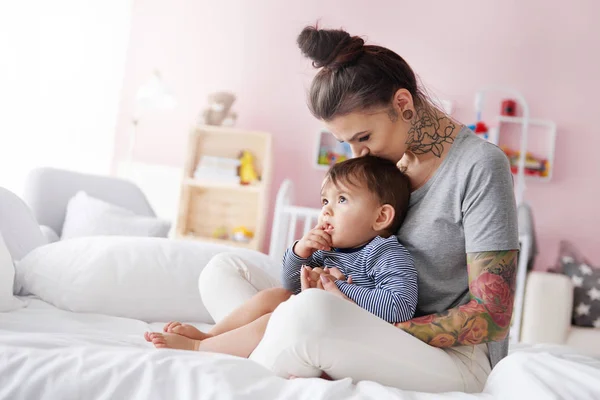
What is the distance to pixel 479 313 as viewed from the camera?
1.04m

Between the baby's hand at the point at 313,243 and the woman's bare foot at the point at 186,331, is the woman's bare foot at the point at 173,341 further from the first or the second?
the baby's hand at the point at 313,243

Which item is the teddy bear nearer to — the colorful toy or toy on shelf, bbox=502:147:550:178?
the colorful toy

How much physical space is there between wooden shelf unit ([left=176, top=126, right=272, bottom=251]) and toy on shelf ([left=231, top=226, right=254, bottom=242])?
32 millimetres

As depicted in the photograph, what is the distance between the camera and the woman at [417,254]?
3.06 feet

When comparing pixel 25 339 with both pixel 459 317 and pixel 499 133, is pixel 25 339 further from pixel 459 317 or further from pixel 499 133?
pixel 499 133

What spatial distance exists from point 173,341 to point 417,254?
45cm

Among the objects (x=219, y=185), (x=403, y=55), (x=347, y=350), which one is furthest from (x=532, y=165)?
(x=347, y=350)

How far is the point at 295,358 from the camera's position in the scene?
3.04ft

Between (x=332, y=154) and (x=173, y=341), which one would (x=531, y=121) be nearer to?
(x=332, y=154)

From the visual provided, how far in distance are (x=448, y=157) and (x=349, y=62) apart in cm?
24

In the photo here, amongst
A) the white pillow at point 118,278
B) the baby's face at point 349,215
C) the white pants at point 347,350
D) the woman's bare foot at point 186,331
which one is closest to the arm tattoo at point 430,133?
the baby's face at point 349,215

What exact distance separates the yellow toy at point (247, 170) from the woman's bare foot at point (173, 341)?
2528 mm

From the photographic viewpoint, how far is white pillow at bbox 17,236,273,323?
1519mm

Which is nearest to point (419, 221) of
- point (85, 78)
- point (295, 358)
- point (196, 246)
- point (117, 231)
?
point (295, 358)
